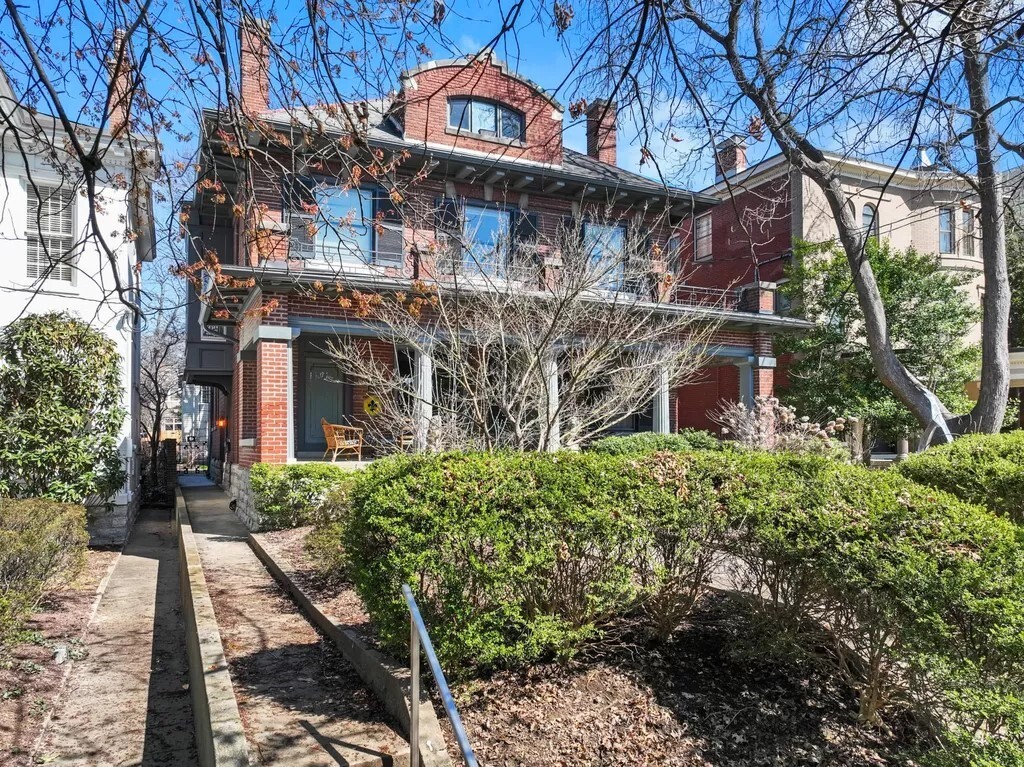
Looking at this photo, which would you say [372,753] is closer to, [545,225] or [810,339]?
[545,225]

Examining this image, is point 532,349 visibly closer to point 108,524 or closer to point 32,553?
point 32,553

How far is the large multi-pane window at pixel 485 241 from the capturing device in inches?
345

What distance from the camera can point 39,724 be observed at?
14.9 feet

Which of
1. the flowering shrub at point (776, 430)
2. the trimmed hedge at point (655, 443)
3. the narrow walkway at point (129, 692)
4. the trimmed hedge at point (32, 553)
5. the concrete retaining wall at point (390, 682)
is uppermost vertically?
the flowering shrub at point (776, 430)

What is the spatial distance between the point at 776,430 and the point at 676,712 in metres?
10.3

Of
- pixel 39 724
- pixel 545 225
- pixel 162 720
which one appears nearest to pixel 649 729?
pixel 162 720

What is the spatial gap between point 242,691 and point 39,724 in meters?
1.52

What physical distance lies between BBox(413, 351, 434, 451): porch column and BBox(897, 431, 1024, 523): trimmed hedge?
222 inches

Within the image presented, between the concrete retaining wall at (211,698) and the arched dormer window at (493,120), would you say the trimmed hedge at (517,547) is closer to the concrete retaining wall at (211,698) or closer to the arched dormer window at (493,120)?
the concrete retaining wall at (211,698)

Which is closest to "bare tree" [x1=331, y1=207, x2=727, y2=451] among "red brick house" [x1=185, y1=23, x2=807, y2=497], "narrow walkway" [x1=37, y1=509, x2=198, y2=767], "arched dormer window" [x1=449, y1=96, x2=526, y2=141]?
"red brick house" [x1=185, y1=23, x2=807, y2=497]

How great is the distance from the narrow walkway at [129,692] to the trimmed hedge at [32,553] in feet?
2.05

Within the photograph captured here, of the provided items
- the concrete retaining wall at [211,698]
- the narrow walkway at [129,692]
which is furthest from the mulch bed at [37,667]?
the concrete retaining wall at [211,698]

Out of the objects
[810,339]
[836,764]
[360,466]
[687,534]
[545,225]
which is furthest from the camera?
[810,339]

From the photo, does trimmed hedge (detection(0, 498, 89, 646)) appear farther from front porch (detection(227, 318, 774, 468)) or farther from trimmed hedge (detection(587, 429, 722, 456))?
trimmed hedge (detection(587, 429, 722, 456))
